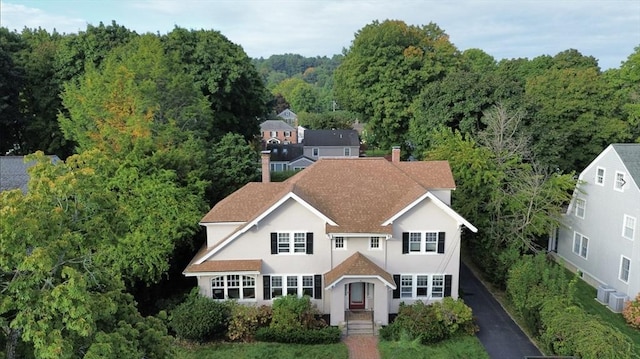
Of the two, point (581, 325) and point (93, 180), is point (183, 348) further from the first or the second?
point (581, 325)

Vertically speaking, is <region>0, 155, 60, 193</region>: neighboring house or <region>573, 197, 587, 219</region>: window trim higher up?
<region>0, 155, 60, 193</region>: neighboring house

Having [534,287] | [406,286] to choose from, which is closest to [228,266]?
[406,286]

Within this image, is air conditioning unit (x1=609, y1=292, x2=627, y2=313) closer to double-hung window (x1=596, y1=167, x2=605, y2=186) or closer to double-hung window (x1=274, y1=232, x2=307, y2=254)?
double-hung window (x1=596, y1=167, x2=605, y2=186)

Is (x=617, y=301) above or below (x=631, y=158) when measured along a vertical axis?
below

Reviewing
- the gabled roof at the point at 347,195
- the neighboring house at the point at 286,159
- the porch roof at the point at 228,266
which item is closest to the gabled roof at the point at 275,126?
the neighboring house at the point at 286,159

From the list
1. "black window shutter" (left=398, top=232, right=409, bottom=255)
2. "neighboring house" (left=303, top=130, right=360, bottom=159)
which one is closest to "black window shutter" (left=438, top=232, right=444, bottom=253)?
"black window shutter" (left=398, top=232, right=409, bottom=255)

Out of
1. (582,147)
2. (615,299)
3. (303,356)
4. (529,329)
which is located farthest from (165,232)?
(582,147)

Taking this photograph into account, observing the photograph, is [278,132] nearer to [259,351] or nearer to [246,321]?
[246,321]
